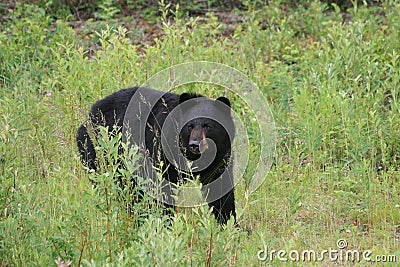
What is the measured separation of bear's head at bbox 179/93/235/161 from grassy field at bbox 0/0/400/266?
0.46m

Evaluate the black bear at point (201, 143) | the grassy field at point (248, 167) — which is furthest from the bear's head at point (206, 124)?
the grassy field at point (248, 167)

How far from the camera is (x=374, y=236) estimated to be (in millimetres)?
4715

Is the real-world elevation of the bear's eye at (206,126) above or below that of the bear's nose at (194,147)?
above

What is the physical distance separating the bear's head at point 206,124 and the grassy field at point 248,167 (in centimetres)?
46

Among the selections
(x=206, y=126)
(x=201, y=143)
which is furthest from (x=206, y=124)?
(x=201, y=143)

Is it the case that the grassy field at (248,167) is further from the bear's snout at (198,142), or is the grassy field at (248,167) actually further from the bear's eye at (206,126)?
the bear's eye at (206,126)

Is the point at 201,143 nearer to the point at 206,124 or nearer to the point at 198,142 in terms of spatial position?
the point at 198,142

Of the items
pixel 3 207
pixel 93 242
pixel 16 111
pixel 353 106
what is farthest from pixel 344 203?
pixel 16 111

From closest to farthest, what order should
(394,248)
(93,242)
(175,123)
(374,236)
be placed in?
(93,242)
(394,248)
(374,236)
(175,123)

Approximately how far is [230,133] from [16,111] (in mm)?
2233

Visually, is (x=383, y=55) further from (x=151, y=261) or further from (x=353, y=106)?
(x=151, y=261)

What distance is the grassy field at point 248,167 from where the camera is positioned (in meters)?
3.78

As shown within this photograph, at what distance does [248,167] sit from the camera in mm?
5199

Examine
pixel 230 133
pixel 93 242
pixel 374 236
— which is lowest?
pixel 374 236
